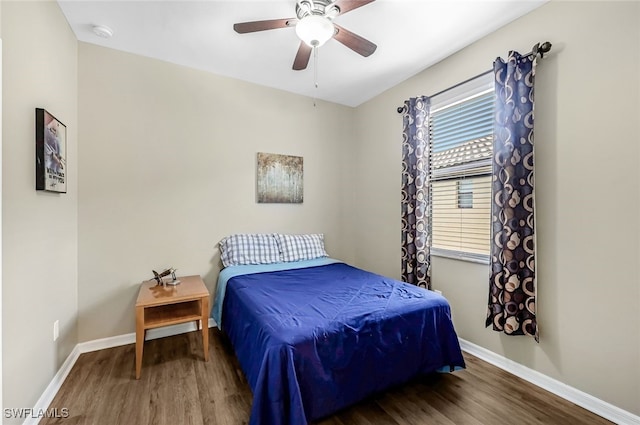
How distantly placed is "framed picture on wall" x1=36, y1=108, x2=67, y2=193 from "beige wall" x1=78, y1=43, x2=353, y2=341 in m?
0.44

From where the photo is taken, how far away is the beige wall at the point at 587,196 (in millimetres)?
1581

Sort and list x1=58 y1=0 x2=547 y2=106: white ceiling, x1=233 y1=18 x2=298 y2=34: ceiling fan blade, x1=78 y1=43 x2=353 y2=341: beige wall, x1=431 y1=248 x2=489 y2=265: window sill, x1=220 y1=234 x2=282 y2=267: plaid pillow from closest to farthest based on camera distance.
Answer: x1=233 y1=18 x2=298 y2=34: ceiling fan blade, x1=58 y1=0 x2=547 y2=106: white ceiling, x1=431 y1=248 x2=489 y2=265: window sill, x1=78 y1=43 x2=353 y2=341: beige wall, x1=220 y1=234 x2=282 y2=267: plaid pillow

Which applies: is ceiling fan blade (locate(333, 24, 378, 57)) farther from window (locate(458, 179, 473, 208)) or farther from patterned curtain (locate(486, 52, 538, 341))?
window (locate(458, 179, 473, 208))

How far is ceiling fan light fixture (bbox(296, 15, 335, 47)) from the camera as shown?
5.39ft

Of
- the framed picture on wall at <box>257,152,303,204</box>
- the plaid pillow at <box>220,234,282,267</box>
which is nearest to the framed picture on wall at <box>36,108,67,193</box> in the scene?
the plaid pillow at <box>220,234,282,267</box>

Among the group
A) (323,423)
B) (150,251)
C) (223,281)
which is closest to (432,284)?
(323,423)

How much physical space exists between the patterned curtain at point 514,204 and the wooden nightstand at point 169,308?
2.32 m

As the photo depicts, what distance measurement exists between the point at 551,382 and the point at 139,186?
3.75 meters

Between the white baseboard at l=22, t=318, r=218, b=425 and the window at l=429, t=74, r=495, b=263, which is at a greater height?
the window at l=429, t=74, r=495, b=263

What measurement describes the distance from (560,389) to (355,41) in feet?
9.30

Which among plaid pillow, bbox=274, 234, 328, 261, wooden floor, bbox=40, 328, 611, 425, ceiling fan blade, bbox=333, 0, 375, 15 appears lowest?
wooden floor, bbox=40, 328, 611, 425

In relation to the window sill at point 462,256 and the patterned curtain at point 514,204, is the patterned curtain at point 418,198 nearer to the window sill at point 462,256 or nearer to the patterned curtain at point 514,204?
the window sill at point 462,256

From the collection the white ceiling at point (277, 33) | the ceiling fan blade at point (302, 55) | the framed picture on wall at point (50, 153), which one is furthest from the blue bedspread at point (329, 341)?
the white ceiling at point (277, 33)

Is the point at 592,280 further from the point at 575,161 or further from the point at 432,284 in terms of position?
the point at 432,284
